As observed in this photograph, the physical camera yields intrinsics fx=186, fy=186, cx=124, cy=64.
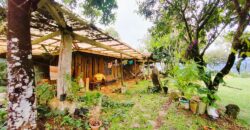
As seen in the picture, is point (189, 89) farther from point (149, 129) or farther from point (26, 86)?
point (26, 86)

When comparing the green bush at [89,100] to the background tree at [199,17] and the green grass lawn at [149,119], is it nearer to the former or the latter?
the green grass lawn at [149,119]

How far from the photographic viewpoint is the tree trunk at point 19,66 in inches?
84.4

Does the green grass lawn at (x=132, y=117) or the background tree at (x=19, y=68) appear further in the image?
the green grass lawn at (x=132, y=117)

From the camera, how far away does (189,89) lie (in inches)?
253

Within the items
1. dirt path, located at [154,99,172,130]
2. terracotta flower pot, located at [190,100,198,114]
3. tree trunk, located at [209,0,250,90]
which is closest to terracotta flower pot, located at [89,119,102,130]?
dirt path, located at [154,99,172,130]

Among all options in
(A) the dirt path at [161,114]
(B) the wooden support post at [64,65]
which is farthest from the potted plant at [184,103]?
(B) the wooden support post at [64,65]

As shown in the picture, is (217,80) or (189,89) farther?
(217,80)

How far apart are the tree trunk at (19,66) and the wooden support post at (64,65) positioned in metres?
2.54

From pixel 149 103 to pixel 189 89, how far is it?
6.90ft

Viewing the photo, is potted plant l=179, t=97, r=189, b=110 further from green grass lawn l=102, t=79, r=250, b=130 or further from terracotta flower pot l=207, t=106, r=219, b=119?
terracotta flower pot l=207, t=106, r=219, b=119

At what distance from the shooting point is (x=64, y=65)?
498cm

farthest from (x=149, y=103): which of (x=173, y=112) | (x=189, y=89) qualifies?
(x=189, y=89)

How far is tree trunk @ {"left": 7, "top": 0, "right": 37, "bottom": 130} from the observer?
2143mm

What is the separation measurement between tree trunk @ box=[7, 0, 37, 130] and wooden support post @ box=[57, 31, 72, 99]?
2544 mm
